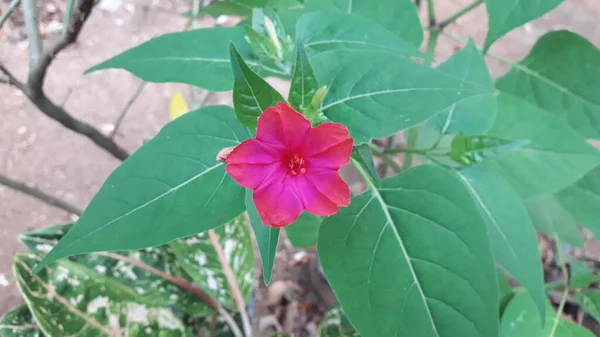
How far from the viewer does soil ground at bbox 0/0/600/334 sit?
1.60m

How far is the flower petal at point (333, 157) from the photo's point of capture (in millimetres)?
513

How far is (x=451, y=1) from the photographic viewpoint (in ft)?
7.79

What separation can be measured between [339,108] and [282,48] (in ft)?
0.41

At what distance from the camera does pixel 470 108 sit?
877 mm

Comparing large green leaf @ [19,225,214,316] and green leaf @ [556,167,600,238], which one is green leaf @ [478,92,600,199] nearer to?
green leaf @ [556,167,600,238]

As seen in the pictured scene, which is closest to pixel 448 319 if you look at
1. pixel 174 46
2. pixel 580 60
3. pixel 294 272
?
pixel 174 46

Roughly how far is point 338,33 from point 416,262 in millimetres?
319

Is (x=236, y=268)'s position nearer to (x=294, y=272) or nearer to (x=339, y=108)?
(x=294, y=272)

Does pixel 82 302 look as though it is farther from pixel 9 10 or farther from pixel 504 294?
pixel 504 294

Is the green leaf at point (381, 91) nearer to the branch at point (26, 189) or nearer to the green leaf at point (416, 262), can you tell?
Result: the green leaf at point (416, 262)

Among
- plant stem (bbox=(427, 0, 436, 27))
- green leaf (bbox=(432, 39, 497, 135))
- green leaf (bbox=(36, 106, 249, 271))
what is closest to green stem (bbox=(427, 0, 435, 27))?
plant stem (bbox=(427, 0, 436, 27))

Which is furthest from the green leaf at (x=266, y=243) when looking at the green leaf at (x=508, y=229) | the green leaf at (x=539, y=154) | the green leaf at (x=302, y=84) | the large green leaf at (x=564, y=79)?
the large green leaf at (x=564, y=79)

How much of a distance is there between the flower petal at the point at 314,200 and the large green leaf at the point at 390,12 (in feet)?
1.45

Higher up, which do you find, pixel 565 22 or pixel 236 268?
pixel 565 22
